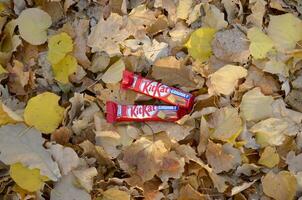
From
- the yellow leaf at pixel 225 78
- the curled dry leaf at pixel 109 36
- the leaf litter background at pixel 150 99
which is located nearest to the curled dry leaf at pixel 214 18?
the leaf litter background at pixel 150 99

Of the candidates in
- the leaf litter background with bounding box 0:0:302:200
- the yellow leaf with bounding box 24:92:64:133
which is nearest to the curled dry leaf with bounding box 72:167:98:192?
the leaf litter background with bounding box 0:0:302:200

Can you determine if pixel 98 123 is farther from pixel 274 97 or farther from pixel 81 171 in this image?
pixel 274 97

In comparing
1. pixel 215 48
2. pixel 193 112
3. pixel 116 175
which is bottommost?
pixel 116 175

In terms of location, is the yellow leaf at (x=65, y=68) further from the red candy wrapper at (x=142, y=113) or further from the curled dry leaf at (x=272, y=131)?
the curled dry leaf at (x=272, y=131)

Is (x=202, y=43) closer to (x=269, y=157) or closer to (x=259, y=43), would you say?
(x=259, y=43)

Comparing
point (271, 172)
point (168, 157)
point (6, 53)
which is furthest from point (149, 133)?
point (6, 53)

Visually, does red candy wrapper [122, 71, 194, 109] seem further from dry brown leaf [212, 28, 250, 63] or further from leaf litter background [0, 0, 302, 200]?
dry brown leaf [212, 28, 250, 63]

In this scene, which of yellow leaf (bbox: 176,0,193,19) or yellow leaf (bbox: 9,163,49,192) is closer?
yellow leaf (bbox: 9,163,49,192)
